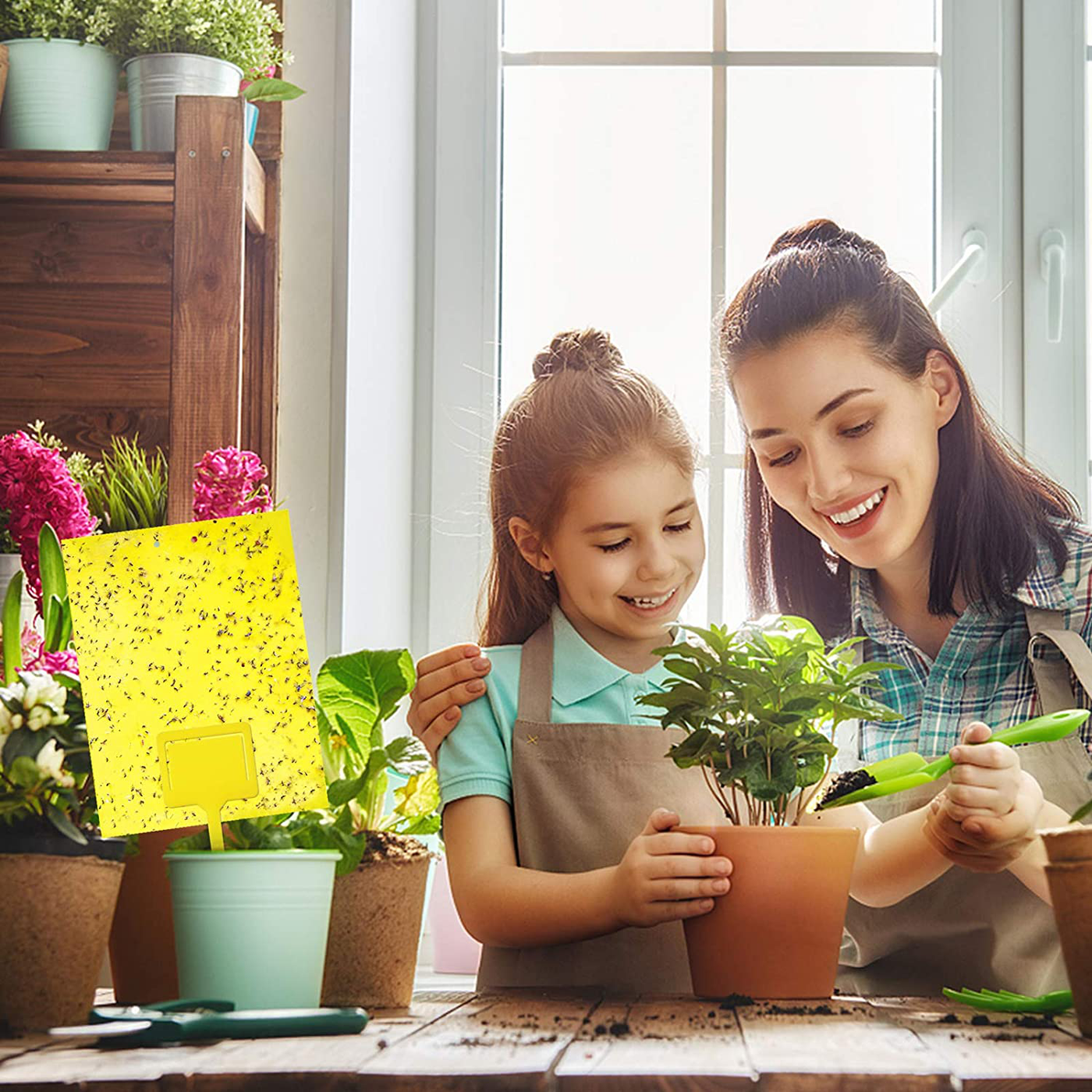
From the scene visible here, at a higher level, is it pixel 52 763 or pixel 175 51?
pixel 175 51

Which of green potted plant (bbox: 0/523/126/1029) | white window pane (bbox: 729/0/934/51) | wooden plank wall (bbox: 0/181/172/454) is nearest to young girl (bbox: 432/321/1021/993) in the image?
green potted plant (bbox: 0/523/126/1029)

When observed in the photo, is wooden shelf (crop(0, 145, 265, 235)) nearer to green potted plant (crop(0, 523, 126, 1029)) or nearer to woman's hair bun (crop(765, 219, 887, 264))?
woman's hair bun (crop(765, 219, 887, 264))

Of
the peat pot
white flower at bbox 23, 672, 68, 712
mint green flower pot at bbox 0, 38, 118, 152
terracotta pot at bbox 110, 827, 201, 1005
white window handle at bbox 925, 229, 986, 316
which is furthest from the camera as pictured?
white window handle at bbox 925, 229, 986, 316

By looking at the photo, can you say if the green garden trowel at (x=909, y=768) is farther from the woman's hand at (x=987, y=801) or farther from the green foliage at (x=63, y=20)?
the green foliage at (x=63, y=20)

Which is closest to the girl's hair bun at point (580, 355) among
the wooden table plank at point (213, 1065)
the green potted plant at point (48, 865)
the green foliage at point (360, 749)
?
the green foliage at point (360, 749)

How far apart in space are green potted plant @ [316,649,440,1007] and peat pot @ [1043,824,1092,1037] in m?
0.41

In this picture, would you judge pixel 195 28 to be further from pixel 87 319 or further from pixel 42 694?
pixel 42 694

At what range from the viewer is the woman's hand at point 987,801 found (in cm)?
86

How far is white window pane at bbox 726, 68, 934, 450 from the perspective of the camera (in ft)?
6.04

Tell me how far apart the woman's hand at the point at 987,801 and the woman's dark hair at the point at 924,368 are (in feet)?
1.36

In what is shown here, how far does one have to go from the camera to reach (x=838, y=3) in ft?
6.10

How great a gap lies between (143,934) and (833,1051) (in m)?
0.48

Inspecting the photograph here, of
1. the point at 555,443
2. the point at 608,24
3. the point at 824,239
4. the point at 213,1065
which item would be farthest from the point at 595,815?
the point at 608,24

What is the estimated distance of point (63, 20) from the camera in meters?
1.38
